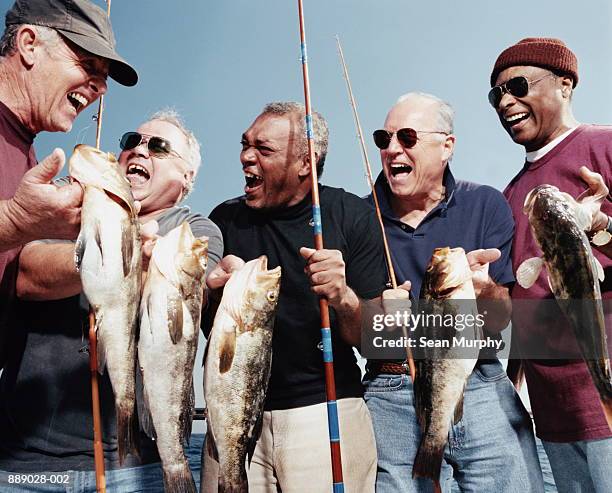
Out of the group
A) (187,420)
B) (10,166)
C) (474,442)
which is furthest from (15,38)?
(474,442)

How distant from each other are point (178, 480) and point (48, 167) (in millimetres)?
1596

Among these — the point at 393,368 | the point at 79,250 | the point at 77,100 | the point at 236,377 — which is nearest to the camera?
the point at 79,250

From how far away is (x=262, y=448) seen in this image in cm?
377

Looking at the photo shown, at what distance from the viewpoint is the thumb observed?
2.35m

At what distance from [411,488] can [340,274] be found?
1498mm

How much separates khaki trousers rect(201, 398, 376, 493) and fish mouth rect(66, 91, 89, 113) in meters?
2.32

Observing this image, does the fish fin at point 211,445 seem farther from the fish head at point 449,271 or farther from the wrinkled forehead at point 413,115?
the wrinkled forehead at point 413,115

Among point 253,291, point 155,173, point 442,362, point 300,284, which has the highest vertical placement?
point 155,173

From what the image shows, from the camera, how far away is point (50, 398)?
3020 millimetres

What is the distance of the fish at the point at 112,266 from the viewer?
259 centimetres

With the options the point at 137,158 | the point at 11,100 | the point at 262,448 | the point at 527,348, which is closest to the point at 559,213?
the point at 527,348

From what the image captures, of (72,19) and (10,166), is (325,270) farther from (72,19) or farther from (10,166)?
(72,19)

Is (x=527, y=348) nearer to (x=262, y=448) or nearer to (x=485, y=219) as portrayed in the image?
(x=485, y=219)

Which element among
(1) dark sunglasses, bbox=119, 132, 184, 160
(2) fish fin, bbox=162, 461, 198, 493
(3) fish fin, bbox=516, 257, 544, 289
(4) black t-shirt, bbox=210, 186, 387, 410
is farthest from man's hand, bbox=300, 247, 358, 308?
(1) dark sunglasses, bbox=119, 132, 184, 160
